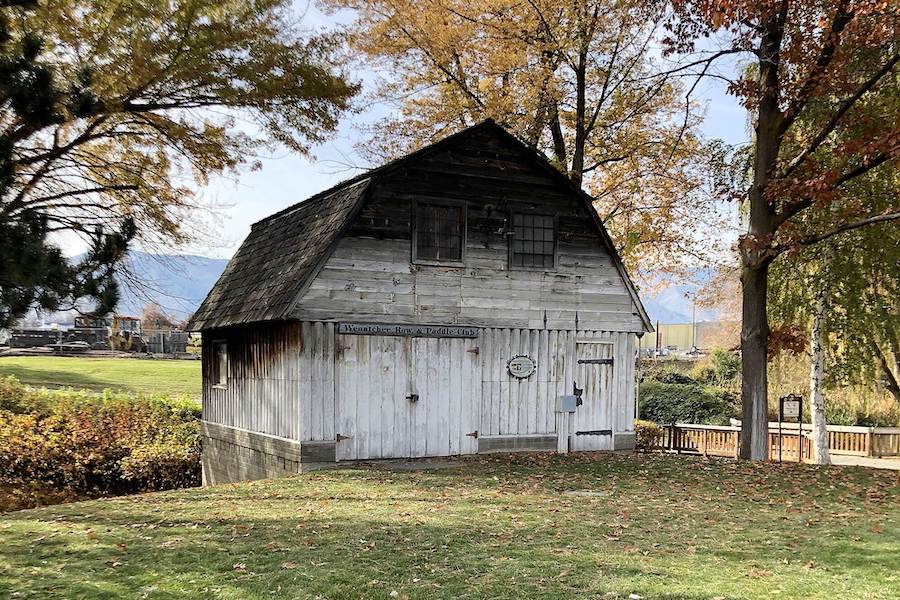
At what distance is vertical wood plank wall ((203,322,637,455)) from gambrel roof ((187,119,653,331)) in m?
0.54

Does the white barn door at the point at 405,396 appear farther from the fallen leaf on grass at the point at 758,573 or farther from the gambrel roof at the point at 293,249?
the fallen leaf on grass at the point at 758,573

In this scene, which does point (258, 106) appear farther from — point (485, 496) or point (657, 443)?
point (657, 443)

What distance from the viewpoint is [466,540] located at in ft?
29.2

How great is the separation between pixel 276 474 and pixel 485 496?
5283 mm

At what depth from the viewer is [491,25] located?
21.6 metres

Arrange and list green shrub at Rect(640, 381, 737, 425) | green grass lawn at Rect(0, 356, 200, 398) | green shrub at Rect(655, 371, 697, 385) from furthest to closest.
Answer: green shrub at Rect(655, 371, 697, 385)
green grass lawn at Rect(0, 356, 200, 398)
green shrub at Rect(640, 381, 737, 425)

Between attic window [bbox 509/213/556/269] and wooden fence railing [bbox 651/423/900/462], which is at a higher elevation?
attic window [bbox 509/213/556/269]

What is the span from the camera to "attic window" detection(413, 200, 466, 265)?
51.3 ft

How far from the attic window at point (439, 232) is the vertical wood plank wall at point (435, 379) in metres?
1.69

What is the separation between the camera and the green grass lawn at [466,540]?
7.14 metres

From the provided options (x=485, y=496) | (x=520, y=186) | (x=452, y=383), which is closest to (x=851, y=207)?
(x=520, y=186)

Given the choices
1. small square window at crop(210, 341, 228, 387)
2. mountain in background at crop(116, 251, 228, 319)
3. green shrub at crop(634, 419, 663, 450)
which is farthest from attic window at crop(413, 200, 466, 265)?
green shrub at crop(634, 419, 663, 450)

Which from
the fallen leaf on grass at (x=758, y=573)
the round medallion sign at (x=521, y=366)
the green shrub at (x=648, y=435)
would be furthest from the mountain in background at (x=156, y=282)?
the green shrub at (x=648, y=435)

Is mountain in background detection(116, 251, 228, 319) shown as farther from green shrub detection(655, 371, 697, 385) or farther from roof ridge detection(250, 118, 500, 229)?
green shrub detection(655, 371, 697, 385)
